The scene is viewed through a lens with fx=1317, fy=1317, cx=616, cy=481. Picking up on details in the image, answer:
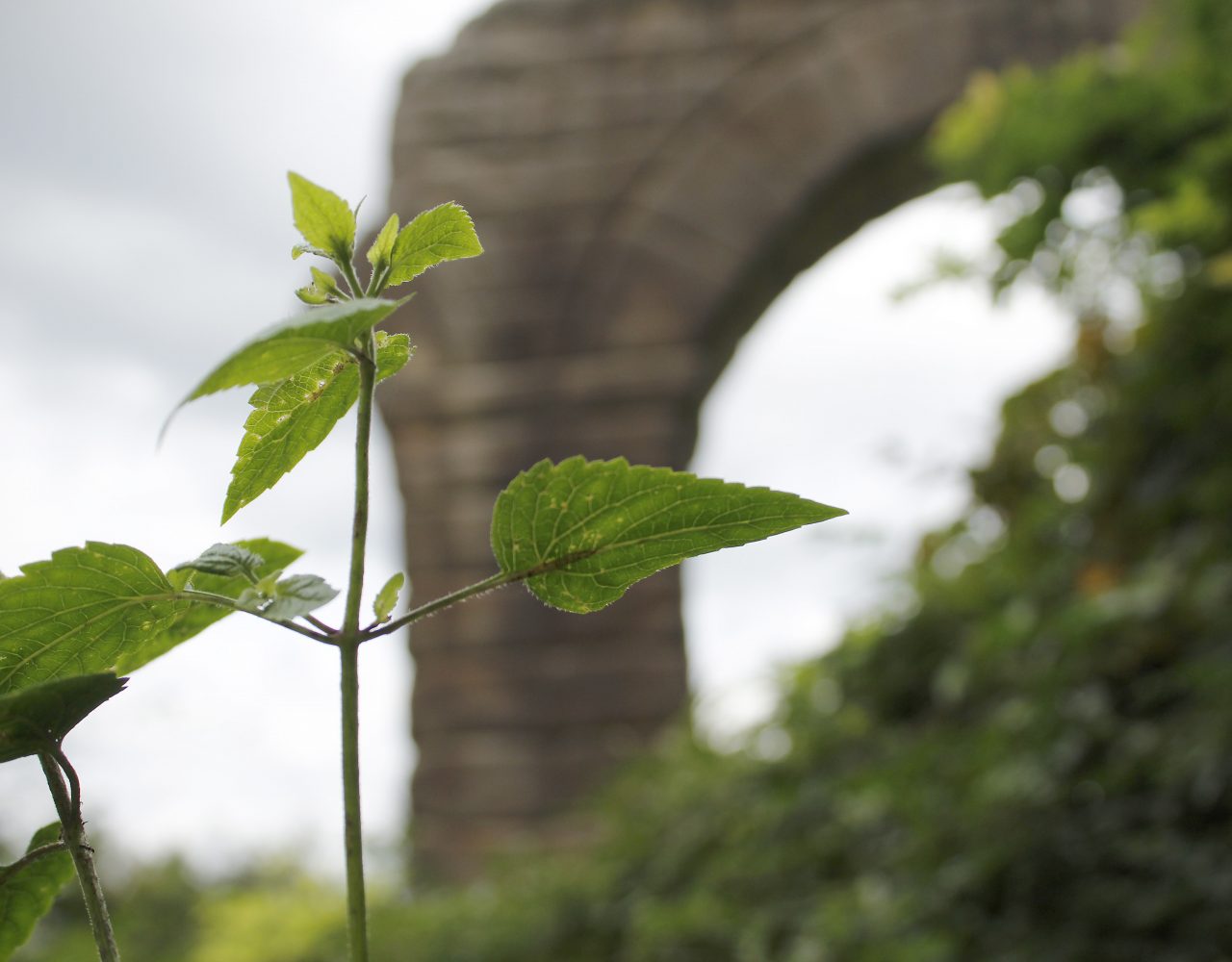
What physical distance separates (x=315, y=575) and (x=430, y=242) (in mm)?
100

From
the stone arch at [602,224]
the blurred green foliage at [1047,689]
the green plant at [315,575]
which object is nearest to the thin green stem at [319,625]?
the green plant at [315,575]

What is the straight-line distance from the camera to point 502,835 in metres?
5.21

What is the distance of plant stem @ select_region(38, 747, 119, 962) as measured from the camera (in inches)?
12.0

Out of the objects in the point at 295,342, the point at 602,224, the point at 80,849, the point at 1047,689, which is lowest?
the point at 80,849

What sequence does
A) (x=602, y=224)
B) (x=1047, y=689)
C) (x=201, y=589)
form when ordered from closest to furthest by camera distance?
(x=201, y=589) < (x=1047, y=689) < (x=602, y=224)

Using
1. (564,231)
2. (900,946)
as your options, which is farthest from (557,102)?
(900,946)

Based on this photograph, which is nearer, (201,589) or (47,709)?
(47,709)

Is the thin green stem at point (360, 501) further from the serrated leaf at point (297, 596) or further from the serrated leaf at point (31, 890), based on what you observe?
the serrated leaf at point (31, 890)

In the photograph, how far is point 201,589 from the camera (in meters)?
0.43

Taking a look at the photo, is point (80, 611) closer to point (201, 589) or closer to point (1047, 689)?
point (201, 589)

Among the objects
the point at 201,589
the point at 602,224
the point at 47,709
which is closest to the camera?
the point at 47,709

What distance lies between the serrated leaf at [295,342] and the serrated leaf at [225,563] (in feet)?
0.19

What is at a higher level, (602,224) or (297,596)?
(602,224)

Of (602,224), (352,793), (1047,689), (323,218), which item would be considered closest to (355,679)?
(352,793)
